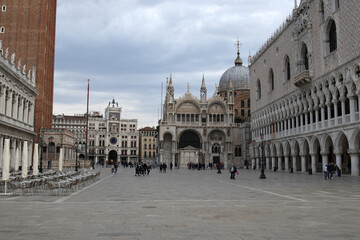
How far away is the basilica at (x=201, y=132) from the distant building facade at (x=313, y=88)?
15316 millimetres

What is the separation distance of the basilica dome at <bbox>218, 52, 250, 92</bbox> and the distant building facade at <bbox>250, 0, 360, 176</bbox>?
3051cm

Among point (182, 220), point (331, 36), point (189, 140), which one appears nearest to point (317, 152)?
point (331, 36)

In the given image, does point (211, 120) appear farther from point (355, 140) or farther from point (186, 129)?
point (355, 140)

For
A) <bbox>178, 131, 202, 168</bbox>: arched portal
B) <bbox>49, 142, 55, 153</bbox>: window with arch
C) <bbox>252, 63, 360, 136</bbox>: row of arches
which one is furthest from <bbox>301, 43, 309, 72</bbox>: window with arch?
<bbox>49, 142, 55, 153</bbox>: window with arch

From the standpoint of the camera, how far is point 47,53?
60.6m

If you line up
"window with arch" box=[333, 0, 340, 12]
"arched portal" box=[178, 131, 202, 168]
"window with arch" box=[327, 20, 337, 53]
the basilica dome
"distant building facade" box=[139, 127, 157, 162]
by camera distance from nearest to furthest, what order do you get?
1. "window with arch" box=[333, 0, 340, 12]
2. "window with arch" box=[327, 20, 337, 53]
3. "arched portal" box=[178, 131, 202, 168]
4. the basilica dome
5. "distant building facade" box=[139, 127, 157, 162]

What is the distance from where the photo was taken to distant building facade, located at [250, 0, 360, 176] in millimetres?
31266

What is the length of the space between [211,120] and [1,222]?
6584cm

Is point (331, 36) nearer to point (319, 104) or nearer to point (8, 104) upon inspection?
point (319, 104)

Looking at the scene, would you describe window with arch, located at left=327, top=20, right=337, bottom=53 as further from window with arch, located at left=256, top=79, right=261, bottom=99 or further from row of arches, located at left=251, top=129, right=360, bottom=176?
window with arch, located at left=256, top=79, right=261, bottom=99

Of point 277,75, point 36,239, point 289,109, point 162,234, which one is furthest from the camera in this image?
point 277,75

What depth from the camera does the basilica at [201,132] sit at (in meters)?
70.9

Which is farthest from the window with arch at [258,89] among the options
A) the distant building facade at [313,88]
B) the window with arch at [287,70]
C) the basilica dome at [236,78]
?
the basilica dome at [236,78]

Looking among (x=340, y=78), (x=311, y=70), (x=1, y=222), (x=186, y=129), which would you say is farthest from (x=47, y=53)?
(x=1, y=222)
